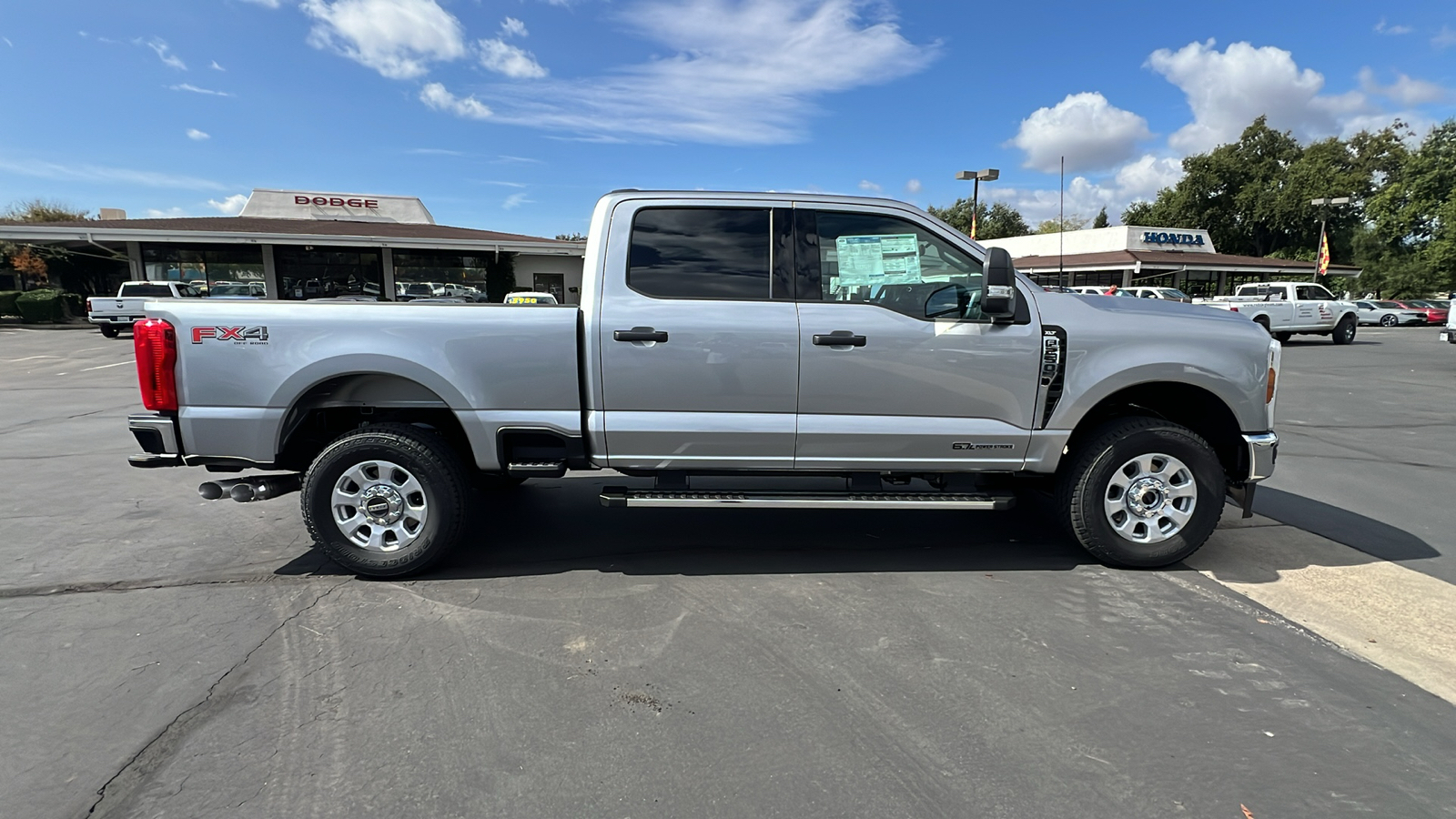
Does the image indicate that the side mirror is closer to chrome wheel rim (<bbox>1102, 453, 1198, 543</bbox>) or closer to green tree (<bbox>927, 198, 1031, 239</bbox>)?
chrome wheel rim (<bbox>1102, 453, 1198, 543</bbox>)

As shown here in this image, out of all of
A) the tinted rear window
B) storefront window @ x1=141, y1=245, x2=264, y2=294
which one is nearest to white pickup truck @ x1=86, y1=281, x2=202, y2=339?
the tinted rear window

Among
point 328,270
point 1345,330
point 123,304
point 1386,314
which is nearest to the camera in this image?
point 123,304

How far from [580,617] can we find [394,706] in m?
0.98

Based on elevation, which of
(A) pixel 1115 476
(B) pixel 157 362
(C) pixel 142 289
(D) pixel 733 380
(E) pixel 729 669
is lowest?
(E) pixel 729 669

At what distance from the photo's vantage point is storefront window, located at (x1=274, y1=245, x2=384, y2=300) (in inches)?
1074

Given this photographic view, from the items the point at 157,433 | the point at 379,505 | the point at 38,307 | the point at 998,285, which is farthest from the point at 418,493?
the point at 38,307

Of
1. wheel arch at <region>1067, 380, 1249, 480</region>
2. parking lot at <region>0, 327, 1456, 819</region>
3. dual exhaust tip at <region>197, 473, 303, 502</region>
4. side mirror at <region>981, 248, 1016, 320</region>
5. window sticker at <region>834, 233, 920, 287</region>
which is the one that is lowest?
parking lot at <region>0, 327, 1456, 819</region>

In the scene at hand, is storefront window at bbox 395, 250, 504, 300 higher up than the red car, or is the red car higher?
storefront window at bbox 395, 250, 504, 300

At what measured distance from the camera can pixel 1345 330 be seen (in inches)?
917

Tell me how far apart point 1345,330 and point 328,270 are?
35.7 metres

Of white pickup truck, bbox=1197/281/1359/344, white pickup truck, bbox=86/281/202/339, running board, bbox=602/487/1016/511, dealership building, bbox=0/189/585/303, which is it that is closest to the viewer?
running board, bbox=602/487/1016/511

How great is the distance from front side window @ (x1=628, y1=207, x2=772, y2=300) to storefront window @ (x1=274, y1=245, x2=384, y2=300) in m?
26.8

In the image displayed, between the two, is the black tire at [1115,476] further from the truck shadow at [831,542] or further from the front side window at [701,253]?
the front side window at [701,253]

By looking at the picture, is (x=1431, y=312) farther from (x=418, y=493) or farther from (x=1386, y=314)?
(x=418, y=493)
